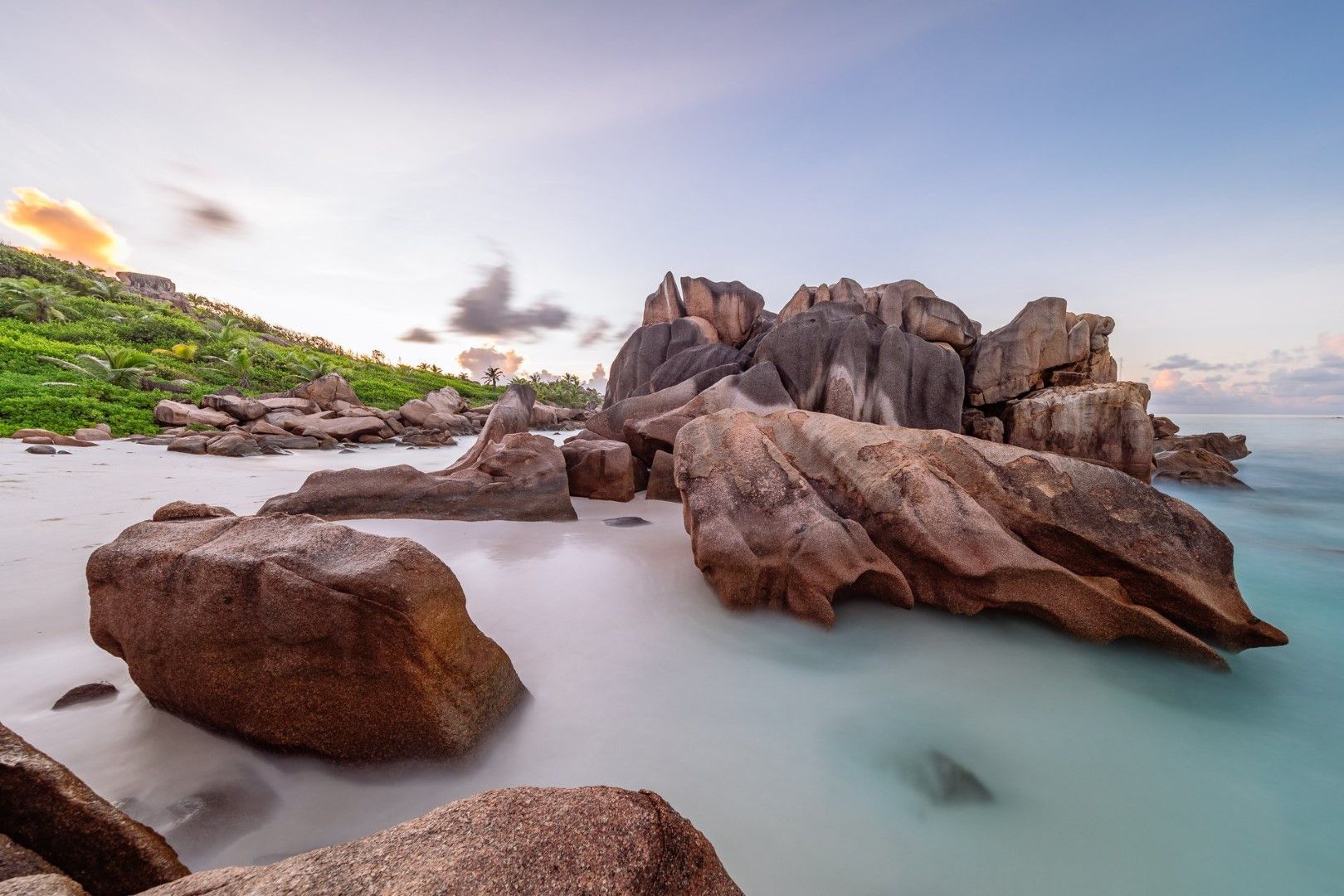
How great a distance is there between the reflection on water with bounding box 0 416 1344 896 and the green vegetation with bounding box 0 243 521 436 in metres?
15.4

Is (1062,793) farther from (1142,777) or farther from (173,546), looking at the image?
(173,546)

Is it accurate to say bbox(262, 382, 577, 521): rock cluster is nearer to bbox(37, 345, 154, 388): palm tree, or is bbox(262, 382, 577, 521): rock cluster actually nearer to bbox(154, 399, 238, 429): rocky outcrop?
bbox(154, 399, 238, 429): rocky outcrop

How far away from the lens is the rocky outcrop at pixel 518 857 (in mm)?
1082

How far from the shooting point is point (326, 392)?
26031 millimetres

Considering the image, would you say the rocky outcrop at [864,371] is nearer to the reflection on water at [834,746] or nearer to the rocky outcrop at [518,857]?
the reflection on water at [834,746]

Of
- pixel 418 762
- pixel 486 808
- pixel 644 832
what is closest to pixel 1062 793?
pixel 644 832

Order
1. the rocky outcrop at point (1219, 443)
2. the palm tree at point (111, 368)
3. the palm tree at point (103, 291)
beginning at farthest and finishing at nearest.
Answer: the palm tree at point (103, 291) → the rocky outcrop at point (1219, 443) → the palm tree at point (111, 368)

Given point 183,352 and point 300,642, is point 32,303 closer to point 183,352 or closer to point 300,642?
point 183,352

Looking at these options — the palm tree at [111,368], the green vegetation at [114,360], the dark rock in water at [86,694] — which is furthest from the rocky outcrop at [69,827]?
the palm tree at [111,368]

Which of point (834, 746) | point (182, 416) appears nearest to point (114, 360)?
point (182, 416)

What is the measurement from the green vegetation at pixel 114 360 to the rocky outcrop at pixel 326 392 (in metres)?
2.44

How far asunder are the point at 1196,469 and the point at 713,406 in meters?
17.3

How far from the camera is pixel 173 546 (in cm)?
255

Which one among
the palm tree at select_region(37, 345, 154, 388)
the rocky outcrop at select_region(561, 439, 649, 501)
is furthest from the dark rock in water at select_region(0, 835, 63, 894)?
the palm tree at select_region(37, 345, 154, 388)
